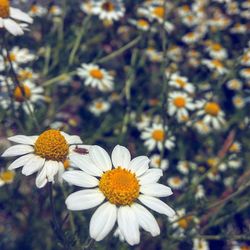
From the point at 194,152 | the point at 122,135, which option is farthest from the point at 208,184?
the point at 122,135

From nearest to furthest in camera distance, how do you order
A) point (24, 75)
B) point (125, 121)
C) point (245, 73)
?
point (125, 121) < point (24, 75) < point (245, 73)

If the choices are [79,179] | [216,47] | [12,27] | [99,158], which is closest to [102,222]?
[79,179]

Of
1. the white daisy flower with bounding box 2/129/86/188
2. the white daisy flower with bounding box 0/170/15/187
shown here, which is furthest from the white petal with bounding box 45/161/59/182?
the white daisy flower with bounding box 0/170/15/187

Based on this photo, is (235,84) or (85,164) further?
(235,84)

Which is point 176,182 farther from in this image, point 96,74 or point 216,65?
point 216,65

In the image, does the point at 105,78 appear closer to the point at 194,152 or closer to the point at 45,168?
the point at 194,152

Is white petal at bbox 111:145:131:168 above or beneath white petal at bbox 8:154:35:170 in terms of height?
beneath

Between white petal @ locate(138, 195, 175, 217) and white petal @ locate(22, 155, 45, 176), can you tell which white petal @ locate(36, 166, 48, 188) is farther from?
white petal @ locate(138, 195, 175, 217)
